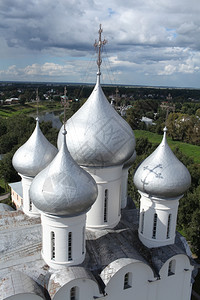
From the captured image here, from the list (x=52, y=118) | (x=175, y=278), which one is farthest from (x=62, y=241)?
(x=52, y=118)

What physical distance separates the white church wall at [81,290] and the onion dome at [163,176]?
3.92m

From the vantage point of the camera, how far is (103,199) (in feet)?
39.1

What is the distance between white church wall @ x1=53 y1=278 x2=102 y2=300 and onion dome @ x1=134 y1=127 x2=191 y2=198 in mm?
3924

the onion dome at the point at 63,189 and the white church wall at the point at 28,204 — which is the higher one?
the onion dome at the point at 63,189

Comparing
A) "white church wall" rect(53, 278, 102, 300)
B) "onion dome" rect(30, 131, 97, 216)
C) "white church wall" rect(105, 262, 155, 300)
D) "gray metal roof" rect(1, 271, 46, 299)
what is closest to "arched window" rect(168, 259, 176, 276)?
"white church wall" rect(105, 262, 155, 300)

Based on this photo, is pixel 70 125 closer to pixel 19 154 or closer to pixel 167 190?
pixel 19 154

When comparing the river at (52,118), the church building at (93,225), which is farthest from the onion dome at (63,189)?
the river at (52,118)

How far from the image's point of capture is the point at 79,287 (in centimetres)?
915

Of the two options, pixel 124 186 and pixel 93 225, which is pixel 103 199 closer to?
pixel 93 225

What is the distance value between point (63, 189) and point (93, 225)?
152 inches

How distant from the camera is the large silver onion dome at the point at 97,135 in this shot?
35.7 ft

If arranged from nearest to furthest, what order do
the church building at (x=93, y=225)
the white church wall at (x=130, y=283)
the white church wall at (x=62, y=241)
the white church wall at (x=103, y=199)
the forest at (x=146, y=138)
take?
1. the church building at (x=93, y=225)
2. the white church wall at (x=62, y=241)
3. the white church wall at (x=130, y=283)
4. the white church wall at (x=103, y=199)
5. the forest at (x=146, y=138)

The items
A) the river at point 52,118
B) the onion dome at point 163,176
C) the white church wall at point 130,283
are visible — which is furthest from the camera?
the river at point 52,118

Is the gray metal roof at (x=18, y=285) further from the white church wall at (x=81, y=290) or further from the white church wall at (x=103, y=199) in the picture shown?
the white church wall at (x=103, y=199)
